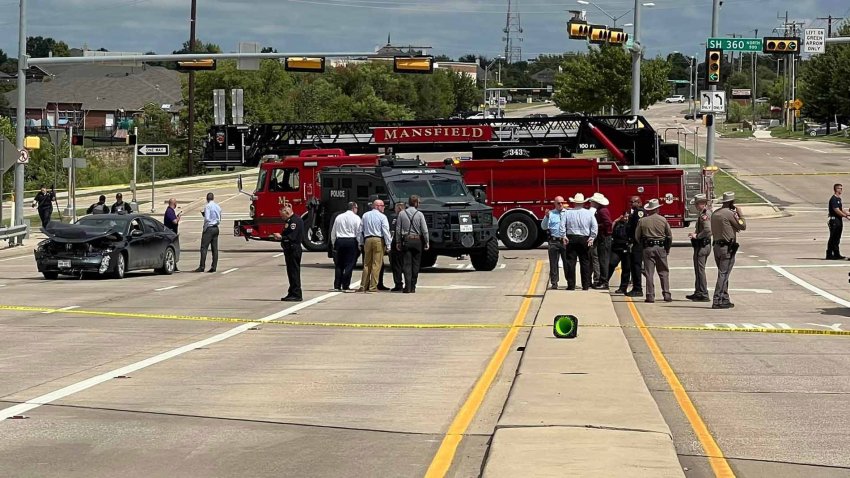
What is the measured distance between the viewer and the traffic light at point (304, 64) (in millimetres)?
40219

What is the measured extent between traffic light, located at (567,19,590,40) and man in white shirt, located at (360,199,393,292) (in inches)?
693

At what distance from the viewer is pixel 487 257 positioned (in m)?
29.5

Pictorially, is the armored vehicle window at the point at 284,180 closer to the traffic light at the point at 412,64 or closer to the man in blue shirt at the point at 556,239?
the traffic light at the point at 412,64

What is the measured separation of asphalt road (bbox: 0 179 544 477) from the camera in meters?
8.80

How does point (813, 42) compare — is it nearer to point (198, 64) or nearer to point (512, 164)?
point (512, 164)

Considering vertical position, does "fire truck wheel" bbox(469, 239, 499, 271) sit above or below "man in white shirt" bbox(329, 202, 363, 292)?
below

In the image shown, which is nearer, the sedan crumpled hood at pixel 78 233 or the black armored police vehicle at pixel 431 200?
the sedan crumpled hood at pixel 78 233

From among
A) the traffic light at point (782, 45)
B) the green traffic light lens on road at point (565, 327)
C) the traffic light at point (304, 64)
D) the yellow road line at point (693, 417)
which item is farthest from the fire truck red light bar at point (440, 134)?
the green traffic light lens on road at point (565, 327)

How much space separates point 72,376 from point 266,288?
42.8ft

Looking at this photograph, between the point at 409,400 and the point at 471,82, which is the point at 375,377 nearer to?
the point at 409,400

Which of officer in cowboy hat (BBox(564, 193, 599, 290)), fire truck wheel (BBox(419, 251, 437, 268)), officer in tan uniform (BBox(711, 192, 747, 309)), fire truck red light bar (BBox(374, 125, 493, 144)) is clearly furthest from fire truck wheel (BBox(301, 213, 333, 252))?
officer in tan uniform (BBox(711, 192, 747, 309))

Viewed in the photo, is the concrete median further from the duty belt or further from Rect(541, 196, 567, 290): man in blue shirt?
Rect(541, 196, 567, 290): man in blue shirt

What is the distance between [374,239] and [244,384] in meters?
11.9

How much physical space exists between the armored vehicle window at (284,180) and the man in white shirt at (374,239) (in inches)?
575
